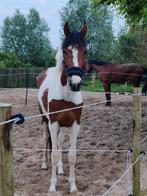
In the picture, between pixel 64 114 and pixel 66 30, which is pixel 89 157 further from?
pixel 66 30

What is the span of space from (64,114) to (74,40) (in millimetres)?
860

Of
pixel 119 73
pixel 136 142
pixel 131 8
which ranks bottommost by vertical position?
pixel 136 142

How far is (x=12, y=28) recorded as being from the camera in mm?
45281

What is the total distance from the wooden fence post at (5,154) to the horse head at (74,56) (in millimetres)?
2214

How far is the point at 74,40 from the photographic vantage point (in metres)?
4.46

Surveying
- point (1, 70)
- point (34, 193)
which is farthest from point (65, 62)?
point (1, 70)

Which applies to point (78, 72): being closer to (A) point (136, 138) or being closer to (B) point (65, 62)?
(B) point (65, 62)

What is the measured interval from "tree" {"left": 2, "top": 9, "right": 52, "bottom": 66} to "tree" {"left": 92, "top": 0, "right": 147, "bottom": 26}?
31894 millimetres

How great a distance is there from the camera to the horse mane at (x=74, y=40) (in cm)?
445

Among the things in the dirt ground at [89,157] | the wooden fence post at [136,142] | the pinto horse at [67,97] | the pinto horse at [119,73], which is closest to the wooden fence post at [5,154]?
the wooden fence post at [136,142]

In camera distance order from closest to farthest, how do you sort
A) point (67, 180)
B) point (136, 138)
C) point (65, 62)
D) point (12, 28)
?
1. point (136, 138)
2. point (65, 62)
3. point (67, 180)
4. point (12, 28)

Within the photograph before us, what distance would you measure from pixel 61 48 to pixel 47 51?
37384 millimetres

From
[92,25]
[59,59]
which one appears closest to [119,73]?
[59,59]

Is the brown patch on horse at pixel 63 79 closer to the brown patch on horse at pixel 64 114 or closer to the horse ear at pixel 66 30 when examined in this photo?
the brown patch on horse at pixel 64 114
